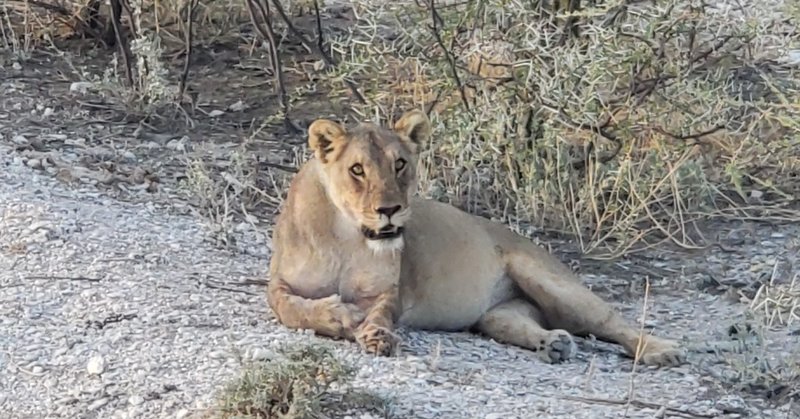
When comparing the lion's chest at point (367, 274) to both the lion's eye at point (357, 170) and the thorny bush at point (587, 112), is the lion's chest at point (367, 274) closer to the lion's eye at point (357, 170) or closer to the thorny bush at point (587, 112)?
the lion's eye at point (357, 170)

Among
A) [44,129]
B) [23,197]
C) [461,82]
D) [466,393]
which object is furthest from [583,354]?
[44,129]

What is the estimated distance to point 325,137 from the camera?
551cm

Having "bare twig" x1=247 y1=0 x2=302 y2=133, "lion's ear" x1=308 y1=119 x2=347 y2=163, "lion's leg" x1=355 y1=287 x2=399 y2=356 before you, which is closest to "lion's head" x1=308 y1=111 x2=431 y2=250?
"lion's ear" x1=308 y1=119 x2=347 y2=163

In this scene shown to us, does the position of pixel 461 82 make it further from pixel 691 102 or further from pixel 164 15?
pixel 164 15

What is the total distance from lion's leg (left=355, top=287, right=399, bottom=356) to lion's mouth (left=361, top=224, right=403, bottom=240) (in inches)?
8.1

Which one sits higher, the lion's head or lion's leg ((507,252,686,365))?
the lion's head

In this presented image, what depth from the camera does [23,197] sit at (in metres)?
6.80

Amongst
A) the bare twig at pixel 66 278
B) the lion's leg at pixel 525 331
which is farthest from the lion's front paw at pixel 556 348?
the bare twig at pixel 66 278

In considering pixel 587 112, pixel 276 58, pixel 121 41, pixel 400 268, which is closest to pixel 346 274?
pixel 400 268

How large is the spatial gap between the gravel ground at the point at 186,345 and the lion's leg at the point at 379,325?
48mm

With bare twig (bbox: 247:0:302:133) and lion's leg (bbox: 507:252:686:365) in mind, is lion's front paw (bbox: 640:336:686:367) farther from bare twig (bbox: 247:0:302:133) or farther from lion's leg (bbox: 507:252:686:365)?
bare twig (bbox: 247:0:302:133)

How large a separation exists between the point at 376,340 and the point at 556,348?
72cm

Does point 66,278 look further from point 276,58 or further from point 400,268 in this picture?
point 276,58

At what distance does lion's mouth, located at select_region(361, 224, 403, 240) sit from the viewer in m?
5.32
